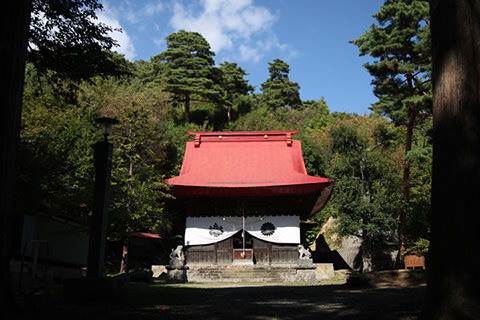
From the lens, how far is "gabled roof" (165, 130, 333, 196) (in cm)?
1847

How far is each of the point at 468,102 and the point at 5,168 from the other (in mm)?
3966

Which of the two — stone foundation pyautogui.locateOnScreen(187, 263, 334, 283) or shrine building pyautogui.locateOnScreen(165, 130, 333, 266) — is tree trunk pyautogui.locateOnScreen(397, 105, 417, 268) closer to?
shrine building pyautogui.locateOnScreen(165, 130, 333, 266)

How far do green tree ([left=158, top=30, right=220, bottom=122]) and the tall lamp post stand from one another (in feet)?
99.5

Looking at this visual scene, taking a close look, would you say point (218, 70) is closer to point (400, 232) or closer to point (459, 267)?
point (400, 232)

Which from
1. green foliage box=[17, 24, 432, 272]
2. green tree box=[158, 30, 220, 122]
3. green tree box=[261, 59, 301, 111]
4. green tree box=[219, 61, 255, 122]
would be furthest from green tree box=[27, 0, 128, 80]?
green tree box=[261, 59, 301, 111]

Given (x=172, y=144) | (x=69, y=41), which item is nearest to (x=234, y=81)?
(x=172, y=144)

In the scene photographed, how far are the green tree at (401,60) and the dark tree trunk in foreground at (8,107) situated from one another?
17.6 m

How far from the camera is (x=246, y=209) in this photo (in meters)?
19.5

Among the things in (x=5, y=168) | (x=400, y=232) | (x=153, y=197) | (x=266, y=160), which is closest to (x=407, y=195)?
(x=400, y=232)

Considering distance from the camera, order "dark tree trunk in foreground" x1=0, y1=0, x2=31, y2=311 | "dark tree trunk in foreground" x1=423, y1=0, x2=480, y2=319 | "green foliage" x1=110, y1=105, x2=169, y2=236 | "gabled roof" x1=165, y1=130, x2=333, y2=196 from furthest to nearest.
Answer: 1. "gabled roof" x1=165, y1=130, x2=333, y2=196
2. "green foliage" x1=110, y1=105, x2=169, y2=236
3. "dark tree trunk in foreground" x1=0, y1=0, x2=31, y2=311
4. "dark tree trunk in foreground" x1=423, y1=0, x2=480, y2=319

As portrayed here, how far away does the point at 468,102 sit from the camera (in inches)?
134

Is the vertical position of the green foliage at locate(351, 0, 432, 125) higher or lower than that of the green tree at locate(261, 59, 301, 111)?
lower

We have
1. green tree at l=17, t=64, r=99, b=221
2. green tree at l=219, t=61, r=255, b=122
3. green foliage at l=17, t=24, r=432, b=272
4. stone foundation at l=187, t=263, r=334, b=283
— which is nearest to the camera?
green tree at l=17, t=64, r=99, b=221

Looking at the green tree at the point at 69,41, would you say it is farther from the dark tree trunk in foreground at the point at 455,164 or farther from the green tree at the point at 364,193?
the green tree at the point at 364,193
